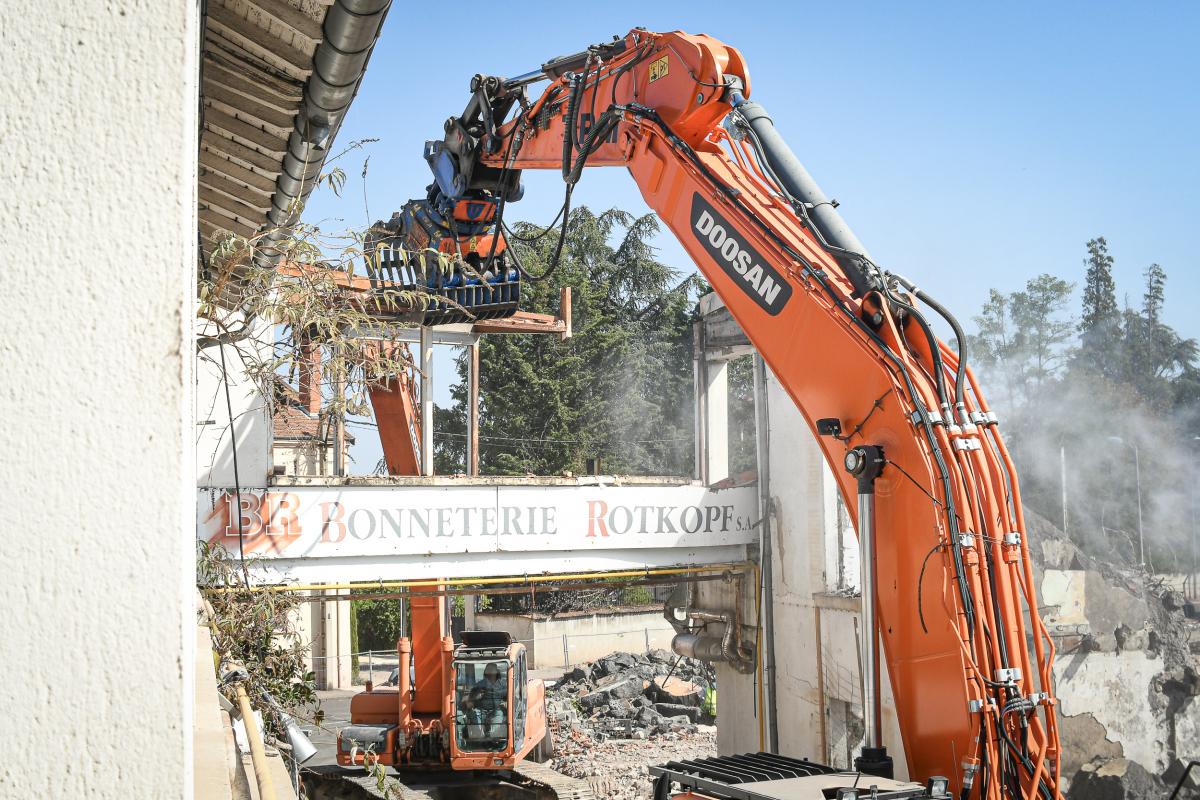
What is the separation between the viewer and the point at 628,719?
68.2 ft

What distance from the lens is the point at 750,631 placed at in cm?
1429

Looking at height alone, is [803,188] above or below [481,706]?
above

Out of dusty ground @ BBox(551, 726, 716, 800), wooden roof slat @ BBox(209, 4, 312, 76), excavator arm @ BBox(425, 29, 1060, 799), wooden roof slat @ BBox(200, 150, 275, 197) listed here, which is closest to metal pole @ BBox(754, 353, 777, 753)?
dusty ground @ BBox(551, 726, 716, 800)

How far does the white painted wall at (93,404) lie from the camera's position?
1.26 meters

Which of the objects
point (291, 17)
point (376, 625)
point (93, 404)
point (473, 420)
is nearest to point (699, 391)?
point (473, 420)

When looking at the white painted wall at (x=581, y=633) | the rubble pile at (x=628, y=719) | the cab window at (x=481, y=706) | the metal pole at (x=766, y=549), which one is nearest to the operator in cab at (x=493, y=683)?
the cab window at (x=481, y=706)

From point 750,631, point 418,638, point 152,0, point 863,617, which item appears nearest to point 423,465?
point 418,638

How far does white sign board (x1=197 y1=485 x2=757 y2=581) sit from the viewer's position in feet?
38.7

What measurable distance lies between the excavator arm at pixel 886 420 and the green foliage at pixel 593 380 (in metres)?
28.5

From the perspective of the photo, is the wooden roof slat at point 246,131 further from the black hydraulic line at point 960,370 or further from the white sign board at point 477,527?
the white sign board at point 477,527

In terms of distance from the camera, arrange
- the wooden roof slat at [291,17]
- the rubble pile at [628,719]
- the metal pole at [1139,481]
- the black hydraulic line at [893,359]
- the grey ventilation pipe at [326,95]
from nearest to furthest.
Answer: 1. the grey ventilation pipe at [326,95]
2. the wooden roof slat at [291,17]
3. the black hydraulic line at [893,359]
4. the metal pole at [1139,481]
5. the rubble pile at [628,719]

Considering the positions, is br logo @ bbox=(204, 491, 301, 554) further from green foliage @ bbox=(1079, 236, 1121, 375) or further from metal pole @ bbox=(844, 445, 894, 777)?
green foliage @ bbox=(1079, 236, 1121, 375)

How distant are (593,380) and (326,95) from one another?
3392cm

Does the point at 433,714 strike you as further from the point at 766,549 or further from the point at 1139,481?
the point at 1139,481
